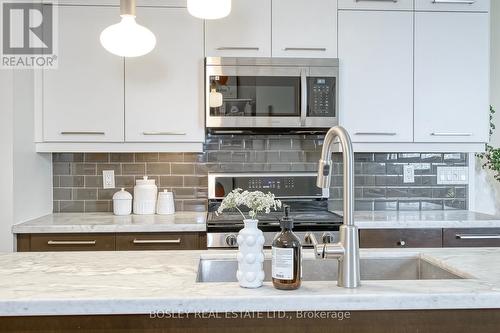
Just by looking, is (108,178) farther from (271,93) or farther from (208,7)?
(208,7)

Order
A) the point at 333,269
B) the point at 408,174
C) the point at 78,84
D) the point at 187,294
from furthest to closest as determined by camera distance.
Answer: the point at 408,174 < the point at 78,84 < the point at 333,269 < the point at 187,294

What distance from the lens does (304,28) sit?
2.80 m

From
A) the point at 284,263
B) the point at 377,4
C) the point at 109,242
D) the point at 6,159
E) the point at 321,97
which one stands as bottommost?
the point at 109,242

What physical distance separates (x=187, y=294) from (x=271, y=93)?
74.1 inches

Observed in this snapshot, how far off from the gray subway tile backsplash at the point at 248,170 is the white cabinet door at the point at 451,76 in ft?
1.27

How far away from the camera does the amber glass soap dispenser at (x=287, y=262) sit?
3.62 feet

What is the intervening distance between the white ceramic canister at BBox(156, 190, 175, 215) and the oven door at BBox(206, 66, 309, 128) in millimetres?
588

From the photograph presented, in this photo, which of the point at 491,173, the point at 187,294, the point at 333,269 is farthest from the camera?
the point at 491,173

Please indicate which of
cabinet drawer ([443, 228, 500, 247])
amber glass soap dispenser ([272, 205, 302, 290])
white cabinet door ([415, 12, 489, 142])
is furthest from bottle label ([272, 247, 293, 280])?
white cabinet door ([415, 12, 489, 142])

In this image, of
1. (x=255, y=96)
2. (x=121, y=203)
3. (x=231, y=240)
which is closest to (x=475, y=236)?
(x=231, y=240)

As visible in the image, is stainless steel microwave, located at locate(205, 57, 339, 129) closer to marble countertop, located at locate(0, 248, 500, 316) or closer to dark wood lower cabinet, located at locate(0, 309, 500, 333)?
marble countertop, located at locate(0, 248, 500, 316)

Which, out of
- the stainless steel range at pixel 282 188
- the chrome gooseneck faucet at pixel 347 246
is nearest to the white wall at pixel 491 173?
the stainless steel range at pixel 282 188

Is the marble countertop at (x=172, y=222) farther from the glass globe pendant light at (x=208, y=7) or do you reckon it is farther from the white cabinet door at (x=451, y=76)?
the glass globe pendant light at (x=208, y=7)

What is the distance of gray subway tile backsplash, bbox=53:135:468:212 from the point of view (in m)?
3.08
